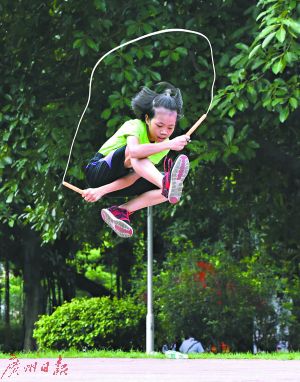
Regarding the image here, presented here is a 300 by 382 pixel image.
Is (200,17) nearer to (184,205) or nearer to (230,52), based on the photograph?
(230,52)

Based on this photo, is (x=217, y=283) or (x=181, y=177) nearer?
(x=181, y=177)

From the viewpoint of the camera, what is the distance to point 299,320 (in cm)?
1972

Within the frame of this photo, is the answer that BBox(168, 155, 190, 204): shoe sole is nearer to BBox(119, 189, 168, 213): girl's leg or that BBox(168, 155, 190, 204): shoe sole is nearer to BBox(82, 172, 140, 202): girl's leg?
BBox(82, 172, 140, 202): girl's leg

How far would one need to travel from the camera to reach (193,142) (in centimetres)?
1296

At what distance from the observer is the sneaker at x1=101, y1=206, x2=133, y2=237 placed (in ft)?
22.2

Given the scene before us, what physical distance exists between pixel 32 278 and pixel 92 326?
414cm

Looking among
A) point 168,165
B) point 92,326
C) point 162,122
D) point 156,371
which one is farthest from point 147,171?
point 92,326

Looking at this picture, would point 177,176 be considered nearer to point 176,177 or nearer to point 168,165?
point 176,177

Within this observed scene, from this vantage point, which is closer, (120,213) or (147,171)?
(147,171)

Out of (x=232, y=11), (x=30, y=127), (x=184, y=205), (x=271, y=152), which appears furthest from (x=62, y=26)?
(x=184, y=205)

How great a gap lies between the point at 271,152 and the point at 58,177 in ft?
11.1

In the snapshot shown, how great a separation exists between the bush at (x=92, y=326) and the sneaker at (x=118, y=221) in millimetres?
10733

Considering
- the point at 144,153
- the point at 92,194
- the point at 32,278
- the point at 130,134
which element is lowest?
the point at 92,194

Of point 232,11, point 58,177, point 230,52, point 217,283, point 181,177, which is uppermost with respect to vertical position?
point 232,11
